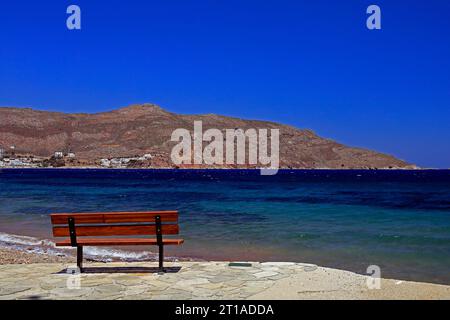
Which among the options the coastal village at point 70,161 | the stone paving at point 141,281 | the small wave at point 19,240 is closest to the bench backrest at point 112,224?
the stone paving at point 141,281

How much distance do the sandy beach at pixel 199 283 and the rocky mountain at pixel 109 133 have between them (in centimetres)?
15628

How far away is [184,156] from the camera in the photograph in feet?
574

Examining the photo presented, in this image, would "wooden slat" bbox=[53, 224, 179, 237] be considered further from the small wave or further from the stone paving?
the small wave

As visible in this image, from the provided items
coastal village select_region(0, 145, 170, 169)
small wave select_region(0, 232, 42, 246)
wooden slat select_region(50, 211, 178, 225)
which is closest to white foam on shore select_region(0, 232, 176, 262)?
small wave select_region(0, 232, 42, 246)

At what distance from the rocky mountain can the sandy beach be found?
156275 millimetres

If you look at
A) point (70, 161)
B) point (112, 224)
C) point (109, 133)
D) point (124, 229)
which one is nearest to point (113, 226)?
point (112, 224)

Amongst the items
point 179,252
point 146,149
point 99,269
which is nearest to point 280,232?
point 179,252

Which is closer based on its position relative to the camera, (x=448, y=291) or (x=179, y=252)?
(x=448, y=291)

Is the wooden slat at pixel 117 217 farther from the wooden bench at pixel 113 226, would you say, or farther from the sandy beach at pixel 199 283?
the sandy beach at pixel 199 283

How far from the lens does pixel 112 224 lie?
7.62 metres

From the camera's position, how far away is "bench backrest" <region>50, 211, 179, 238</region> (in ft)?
24.6

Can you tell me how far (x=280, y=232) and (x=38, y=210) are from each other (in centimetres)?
1375
